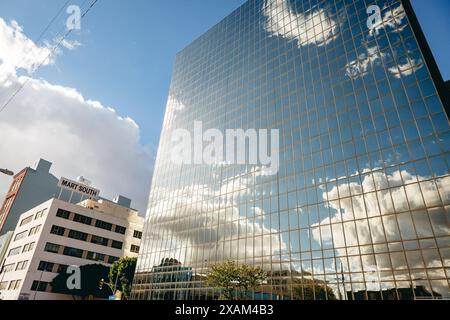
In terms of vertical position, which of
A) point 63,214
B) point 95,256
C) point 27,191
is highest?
point 27,191

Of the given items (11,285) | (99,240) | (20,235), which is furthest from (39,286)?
(20,235)

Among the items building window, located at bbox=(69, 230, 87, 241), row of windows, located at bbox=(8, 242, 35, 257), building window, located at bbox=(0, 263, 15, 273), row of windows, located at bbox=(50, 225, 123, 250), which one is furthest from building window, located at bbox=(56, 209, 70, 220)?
building window, located at bbox=(0, 263, 15, 273)

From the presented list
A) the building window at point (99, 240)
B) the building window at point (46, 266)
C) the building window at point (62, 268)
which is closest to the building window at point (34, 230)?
the building window at point (46, 266)

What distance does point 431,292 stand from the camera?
26.3 meters

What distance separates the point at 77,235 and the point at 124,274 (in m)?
22.9

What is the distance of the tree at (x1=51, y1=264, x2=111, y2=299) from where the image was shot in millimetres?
69625

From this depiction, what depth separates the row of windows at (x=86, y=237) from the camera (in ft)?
247

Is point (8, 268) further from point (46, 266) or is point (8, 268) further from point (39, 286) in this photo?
point (39, 286)

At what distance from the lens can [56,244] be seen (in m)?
73.7

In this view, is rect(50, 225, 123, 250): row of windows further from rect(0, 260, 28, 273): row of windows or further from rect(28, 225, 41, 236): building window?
rect(0, 260, 28, 273): row of windows

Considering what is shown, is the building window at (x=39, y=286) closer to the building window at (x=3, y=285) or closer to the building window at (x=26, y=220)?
the building window at (x=3, y=285)

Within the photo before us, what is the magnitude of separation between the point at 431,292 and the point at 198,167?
143 ft

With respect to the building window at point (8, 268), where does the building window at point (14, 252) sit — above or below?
above

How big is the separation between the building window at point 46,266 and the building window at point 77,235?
820 cm
